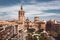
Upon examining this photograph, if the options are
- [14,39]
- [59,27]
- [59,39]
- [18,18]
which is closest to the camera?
[14,39]

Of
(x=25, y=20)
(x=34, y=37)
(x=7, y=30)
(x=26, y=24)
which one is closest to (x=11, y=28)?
(x=7, y=30)

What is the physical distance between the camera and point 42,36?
51.7 ft

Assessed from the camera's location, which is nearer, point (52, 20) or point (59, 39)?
point (59, 39)

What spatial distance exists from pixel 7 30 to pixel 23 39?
3109 mm

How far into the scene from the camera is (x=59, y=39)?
17453mm

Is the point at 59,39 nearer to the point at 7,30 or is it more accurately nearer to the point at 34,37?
the point at 34,37

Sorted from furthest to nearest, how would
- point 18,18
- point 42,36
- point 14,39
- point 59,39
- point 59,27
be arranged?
point 18,18, point 59,27, point 59,39, point 42,36, point 14,39

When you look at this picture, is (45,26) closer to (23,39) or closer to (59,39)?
(59,39)

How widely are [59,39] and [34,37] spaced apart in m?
2.92

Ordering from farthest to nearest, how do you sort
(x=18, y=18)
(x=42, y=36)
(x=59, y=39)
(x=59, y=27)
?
(x=18, y=18) → (x=59, y=27) → (x=59, y=39) → (x=42, y=36)

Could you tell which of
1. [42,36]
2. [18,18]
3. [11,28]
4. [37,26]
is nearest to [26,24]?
[37,26]

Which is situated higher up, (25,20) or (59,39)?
(25,20)

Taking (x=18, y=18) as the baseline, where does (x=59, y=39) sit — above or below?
below

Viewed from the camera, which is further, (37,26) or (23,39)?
(37,26)
